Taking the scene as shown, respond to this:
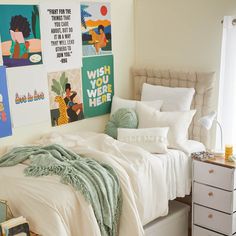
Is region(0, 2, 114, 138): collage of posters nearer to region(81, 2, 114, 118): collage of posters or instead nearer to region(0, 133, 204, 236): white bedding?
region(81, 2, 114, 118): collage of posters

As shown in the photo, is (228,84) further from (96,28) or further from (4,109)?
(4,109)

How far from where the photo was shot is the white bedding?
2248mm

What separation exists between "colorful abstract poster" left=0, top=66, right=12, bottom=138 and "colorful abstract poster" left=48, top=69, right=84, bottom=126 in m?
0.44

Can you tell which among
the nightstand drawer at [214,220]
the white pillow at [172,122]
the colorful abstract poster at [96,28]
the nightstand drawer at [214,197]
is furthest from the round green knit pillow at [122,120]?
the nightstand drawer at [214,220]

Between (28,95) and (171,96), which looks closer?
(28,95)

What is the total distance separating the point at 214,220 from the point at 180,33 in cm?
169

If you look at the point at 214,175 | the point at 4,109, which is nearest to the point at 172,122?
the point at 214,175

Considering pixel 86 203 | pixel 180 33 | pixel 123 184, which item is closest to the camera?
pixel 86 203

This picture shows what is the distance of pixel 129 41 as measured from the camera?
13.1ft

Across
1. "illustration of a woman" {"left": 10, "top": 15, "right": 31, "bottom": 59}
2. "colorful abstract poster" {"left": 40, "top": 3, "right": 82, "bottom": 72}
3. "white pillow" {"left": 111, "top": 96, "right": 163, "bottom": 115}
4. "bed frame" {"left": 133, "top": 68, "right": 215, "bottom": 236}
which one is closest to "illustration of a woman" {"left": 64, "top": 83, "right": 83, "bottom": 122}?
"colorful abstract poster" {"left": 40, "top": 3, "right": 82, "bottom": 72}

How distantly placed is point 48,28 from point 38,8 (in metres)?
0.18

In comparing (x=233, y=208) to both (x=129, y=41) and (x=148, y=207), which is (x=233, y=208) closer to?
(x=148, y=207)

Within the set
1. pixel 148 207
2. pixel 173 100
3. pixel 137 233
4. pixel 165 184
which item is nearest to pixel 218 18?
pixel 173 100

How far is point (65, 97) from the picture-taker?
138 inches
